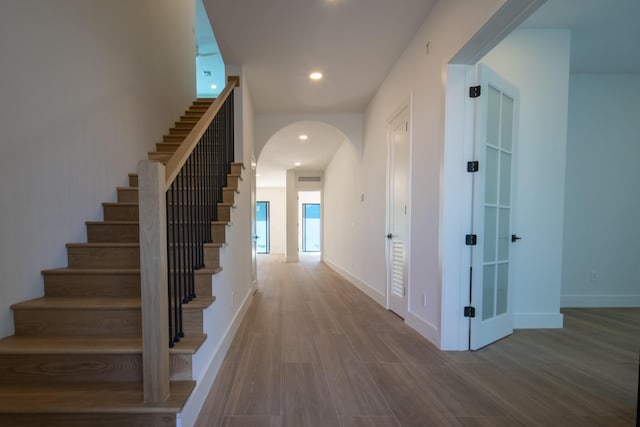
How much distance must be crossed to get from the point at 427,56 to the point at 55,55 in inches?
116

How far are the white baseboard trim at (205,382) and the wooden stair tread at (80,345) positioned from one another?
0.24 m

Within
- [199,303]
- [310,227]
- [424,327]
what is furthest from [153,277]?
[310,227]

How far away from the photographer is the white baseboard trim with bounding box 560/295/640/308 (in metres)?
3.49

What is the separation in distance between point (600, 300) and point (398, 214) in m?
2.89

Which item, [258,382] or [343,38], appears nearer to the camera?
[258,382]

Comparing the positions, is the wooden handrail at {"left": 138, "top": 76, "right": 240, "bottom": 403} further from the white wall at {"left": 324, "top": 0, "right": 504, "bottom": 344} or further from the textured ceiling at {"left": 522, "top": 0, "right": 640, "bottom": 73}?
the textured ceiling at {"left": 522, "top": 0, "right": 640, "bottom": 73}

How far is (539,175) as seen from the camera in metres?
2.81

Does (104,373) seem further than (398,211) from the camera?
No

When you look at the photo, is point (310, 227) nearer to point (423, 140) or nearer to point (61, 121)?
point (423, 140)

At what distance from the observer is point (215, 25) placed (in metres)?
2.62

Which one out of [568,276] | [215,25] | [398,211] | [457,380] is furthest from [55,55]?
[568,276]

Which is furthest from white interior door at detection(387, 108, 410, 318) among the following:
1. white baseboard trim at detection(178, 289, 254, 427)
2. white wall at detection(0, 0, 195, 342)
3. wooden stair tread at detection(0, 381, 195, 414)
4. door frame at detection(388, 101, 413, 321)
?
white wall at detection(0, 0, 195, 342)

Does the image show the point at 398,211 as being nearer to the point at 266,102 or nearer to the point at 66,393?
the point at 266,102

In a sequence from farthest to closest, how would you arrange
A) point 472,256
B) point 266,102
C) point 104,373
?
point 266,102 → point 472,256 → point 104,373
